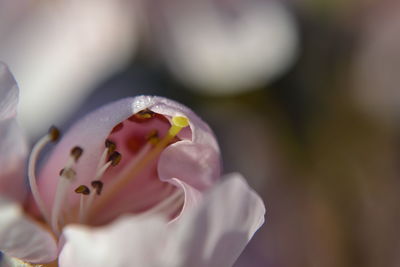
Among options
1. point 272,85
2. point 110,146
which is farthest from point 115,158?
point 272,85

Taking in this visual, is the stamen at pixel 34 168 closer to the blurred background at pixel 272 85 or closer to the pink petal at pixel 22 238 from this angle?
the pink petal at pixel 22 238

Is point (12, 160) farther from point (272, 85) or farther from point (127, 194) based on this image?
point (272, 85)

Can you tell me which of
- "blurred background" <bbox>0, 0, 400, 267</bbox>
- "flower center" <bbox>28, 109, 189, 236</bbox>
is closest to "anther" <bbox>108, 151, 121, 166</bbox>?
"flower center" <bbox>28, 109, 189, 236</bbox>

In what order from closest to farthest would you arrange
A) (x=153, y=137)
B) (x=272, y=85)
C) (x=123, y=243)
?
(x=123, y=243)
(x=153, y=137)
(x=272, y=85)

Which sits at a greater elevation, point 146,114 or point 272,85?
point 146,114

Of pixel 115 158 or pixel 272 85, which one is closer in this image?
pixel 115 158

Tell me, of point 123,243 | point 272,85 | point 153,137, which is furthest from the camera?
point 272,85
